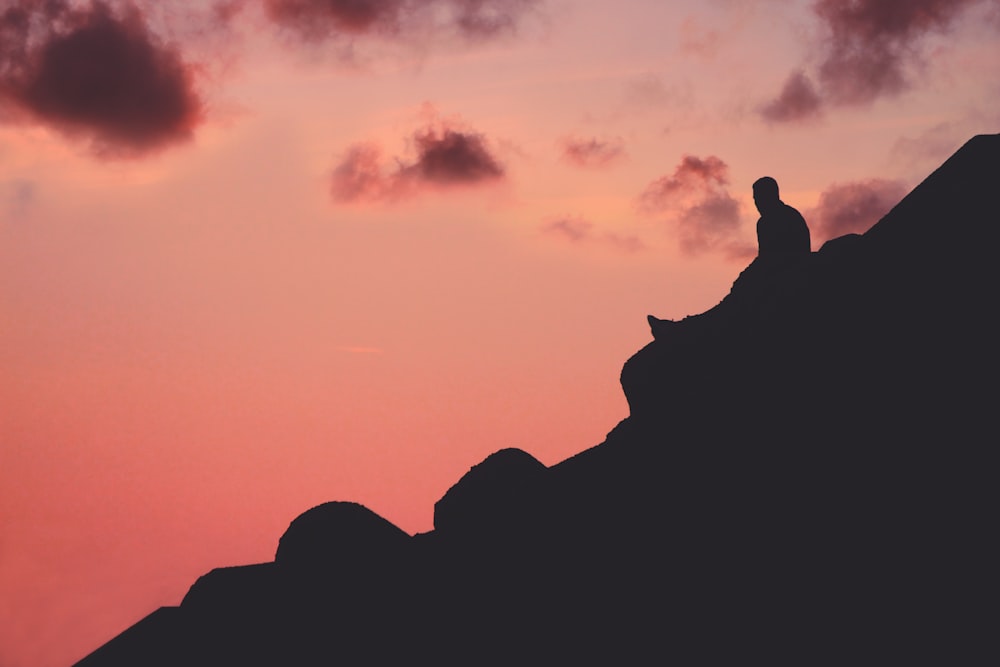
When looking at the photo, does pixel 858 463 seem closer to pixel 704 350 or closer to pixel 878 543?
pixel 878 543

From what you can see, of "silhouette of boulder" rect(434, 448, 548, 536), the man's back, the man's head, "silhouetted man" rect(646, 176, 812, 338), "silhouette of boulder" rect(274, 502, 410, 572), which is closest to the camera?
"silhouette of boulder" rect(434, 448, 548, 536)

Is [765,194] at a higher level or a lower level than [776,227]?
higher

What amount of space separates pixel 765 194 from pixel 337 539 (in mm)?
16777

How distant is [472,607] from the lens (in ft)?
80.5

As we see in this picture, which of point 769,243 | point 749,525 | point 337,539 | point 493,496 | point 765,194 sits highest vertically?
point 765,194

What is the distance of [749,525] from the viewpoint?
1980cm

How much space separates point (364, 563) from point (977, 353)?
55.2 feet

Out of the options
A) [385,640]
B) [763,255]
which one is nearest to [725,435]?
[385,640]

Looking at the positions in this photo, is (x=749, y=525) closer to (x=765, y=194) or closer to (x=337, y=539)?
(x=337, y=539)

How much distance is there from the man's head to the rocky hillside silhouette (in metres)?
4.15

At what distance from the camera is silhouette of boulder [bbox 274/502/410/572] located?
28062mm

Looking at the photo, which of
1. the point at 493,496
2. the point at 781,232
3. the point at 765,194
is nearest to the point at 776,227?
the point at 781,232

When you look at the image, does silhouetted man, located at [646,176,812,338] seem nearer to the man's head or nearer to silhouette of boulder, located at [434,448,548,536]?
the man's head

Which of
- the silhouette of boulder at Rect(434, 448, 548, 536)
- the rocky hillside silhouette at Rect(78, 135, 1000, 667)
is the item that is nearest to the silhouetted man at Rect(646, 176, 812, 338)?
the rocky hillside silhouette at Rect(78, 135, 1000, 667)
